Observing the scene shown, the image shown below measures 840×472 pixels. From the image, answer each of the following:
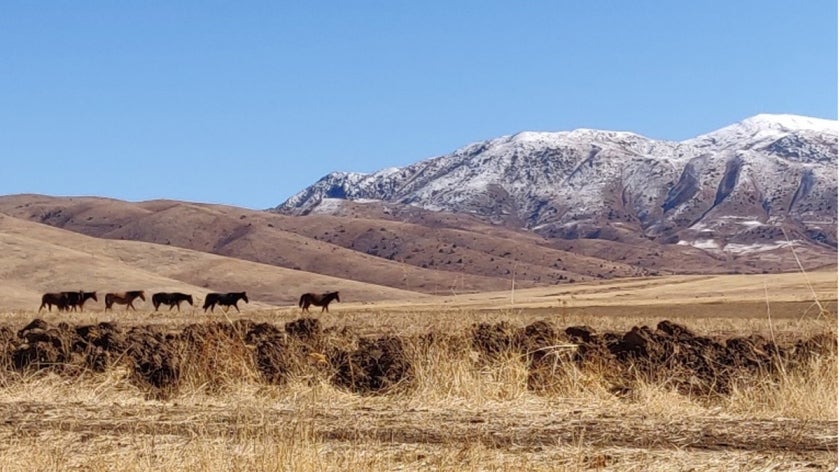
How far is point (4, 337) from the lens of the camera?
20.7m

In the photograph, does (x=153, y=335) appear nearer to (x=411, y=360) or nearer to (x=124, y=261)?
(x=411, y=360)

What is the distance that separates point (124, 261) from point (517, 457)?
365 ft

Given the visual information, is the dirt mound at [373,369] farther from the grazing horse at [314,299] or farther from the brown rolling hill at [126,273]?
the brown rolling hill at [126,273]

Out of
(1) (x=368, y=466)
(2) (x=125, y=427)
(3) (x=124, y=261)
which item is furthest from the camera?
(3) (x=124, y=261)

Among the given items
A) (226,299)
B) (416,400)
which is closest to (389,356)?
(416,400)

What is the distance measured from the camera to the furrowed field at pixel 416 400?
10664 mm

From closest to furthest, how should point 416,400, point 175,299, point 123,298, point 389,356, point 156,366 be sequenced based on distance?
1. point 416,400
2. point 389,356
3. point 156,366
4. point 175,299
5. point 123,298

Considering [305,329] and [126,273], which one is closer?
[305,329]

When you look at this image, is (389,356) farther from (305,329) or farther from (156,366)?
(305,329)

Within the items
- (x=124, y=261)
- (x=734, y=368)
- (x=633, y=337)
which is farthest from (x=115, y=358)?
(x=124, y=261)

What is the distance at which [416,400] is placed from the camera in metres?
15.8

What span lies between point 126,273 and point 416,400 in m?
87.7

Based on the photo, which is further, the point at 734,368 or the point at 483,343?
the point at 483,343

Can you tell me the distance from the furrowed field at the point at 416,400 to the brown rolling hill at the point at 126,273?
62.0m
